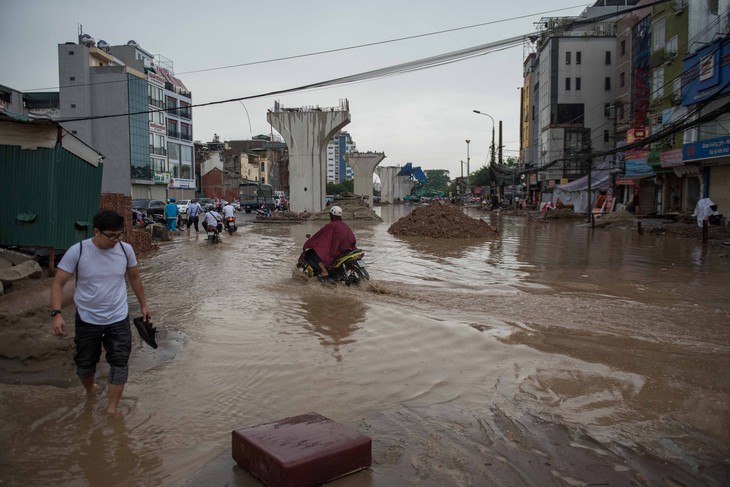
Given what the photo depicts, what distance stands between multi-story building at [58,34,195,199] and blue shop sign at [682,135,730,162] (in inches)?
1513

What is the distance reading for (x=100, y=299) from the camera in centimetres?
475

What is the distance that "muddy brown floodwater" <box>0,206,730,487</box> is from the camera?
389 centimetres

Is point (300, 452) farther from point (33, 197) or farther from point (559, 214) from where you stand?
point (559, 214)

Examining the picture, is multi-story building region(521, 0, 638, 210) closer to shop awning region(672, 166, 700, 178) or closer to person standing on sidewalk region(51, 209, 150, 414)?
shop awning region(672, 166, 700, 178)

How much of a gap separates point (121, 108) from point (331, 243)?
4689 cm

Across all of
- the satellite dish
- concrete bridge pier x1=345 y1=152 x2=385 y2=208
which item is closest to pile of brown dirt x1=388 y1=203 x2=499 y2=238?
concrete bridge pier x1=345 y1=152 x2=385 y2=208

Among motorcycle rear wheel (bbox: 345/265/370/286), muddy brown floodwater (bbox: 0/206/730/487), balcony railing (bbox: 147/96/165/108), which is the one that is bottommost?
muddy brown floodwater (bbox: 0/206/730/487)

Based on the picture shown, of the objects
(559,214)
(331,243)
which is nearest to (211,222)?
(331,243)

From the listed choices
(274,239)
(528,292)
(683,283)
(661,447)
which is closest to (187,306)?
(528,292)

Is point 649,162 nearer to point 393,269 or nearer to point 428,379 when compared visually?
point 393,269

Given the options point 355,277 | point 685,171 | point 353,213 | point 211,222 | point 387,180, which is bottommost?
point 355,277

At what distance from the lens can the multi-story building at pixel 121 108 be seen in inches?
1961

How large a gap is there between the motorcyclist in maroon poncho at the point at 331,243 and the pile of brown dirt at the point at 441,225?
13797mm

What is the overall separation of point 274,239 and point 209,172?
5624 cm
